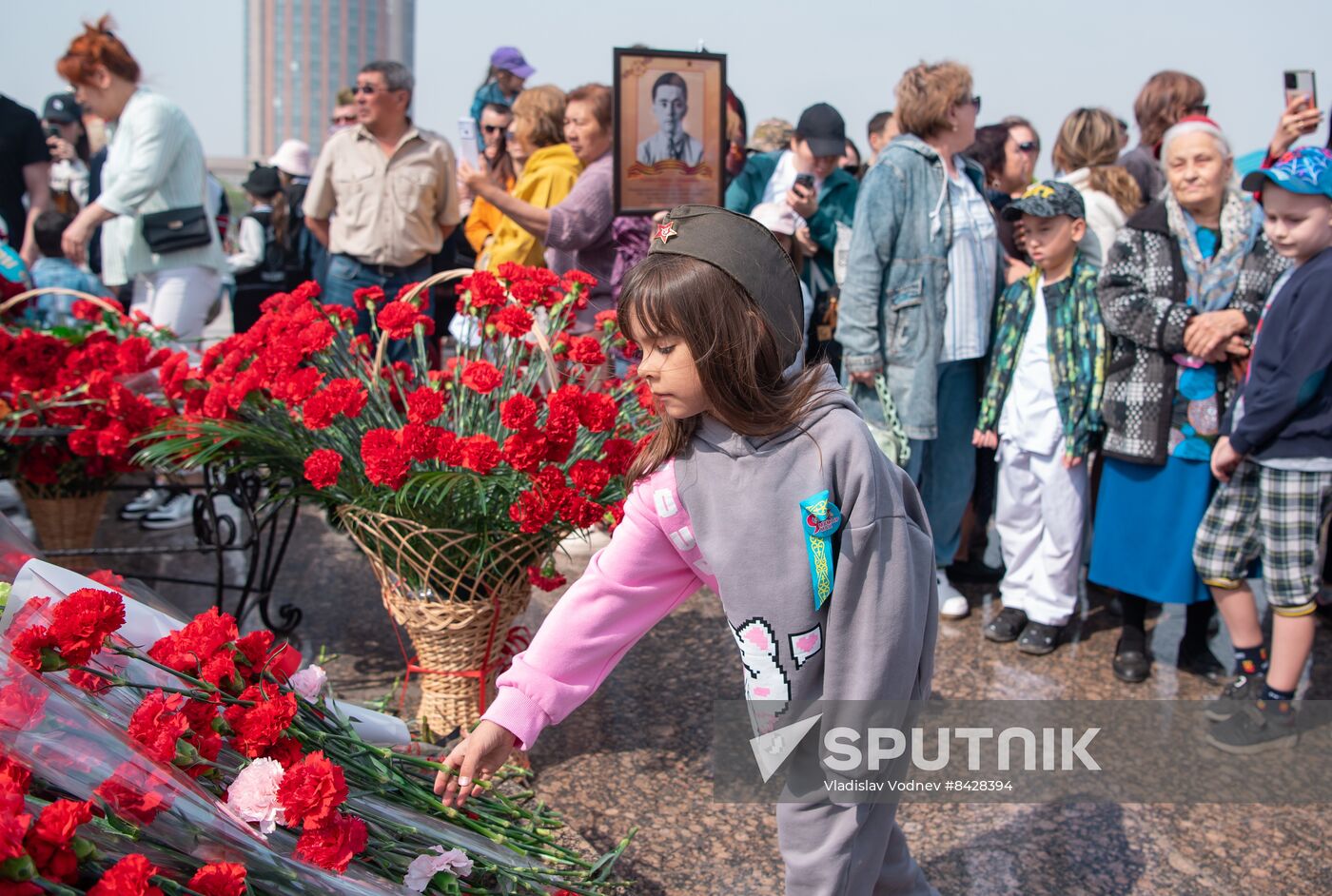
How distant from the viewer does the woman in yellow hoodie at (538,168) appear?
522 cm

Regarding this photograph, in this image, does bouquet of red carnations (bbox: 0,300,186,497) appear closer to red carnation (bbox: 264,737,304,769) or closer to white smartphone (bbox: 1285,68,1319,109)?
red carnation (bbox: 264,737,304,769)

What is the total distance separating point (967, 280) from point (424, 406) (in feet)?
7.68

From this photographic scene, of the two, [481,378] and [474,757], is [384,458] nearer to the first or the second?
[481,378]

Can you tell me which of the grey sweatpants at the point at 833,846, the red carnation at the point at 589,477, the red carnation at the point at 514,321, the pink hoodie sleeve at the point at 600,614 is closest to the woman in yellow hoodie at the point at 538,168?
the red carnation at the point at 514,321

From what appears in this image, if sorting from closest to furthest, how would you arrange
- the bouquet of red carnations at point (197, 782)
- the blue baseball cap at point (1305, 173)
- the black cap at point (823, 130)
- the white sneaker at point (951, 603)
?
the bouquet of red carnations at point (197, 782)
the blue baseball cap at point (1305, 173)
the white sneaker at point (951, 603)
the black cap at point (823, 130)

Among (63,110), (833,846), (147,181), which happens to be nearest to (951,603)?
(833,846)

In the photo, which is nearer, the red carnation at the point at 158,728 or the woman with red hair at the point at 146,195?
the red carnation at the point at 158,728

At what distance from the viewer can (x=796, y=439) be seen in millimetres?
1932

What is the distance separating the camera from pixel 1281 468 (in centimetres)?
342

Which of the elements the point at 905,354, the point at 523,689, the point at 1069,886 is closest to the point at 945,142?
the point at 905,354

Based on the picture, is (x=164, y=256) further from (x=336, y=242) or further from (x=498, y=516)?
(x=498, y=516)

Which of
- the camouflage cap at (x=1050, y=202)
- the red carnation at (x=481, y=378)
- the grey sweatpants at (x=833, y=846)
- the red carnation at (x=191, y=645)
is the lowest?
the grey sweatpants at (x=833, y=846)

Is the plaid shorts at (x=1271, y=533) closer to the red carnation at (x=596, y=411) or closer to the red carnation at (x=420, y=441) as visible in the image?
the red carnation at (x=596, y=411)

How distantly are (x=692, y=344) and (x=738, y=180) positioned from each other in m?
3.96
